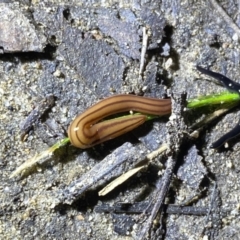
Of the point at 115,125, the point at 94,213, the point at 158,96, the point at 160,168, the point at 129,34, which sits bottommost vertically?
the point at 94,213

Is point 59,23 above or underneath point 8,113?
above

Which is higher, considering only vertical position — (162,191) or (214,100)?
(214,100)

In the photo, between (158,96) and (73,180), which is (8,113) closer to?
(73,180)

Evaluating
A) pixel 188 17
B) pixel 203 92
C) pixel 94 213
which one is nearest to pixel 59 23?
pixel 188 17

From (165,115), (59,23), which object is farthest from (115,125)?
(59,23)

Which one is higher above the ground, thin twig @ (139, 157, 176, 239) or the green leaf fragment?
the green leaf fragment

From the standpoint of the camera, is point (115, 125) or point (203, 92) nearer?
point (115, 125)

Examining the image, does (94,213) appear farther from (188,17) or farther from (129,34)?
(188,17)

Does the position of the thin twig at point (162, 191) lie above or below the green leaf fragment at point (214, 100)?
below

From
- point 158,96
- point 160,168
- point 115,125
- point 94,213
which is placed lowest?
point 94,213

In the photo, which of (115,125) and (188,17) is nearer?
(115,125)
